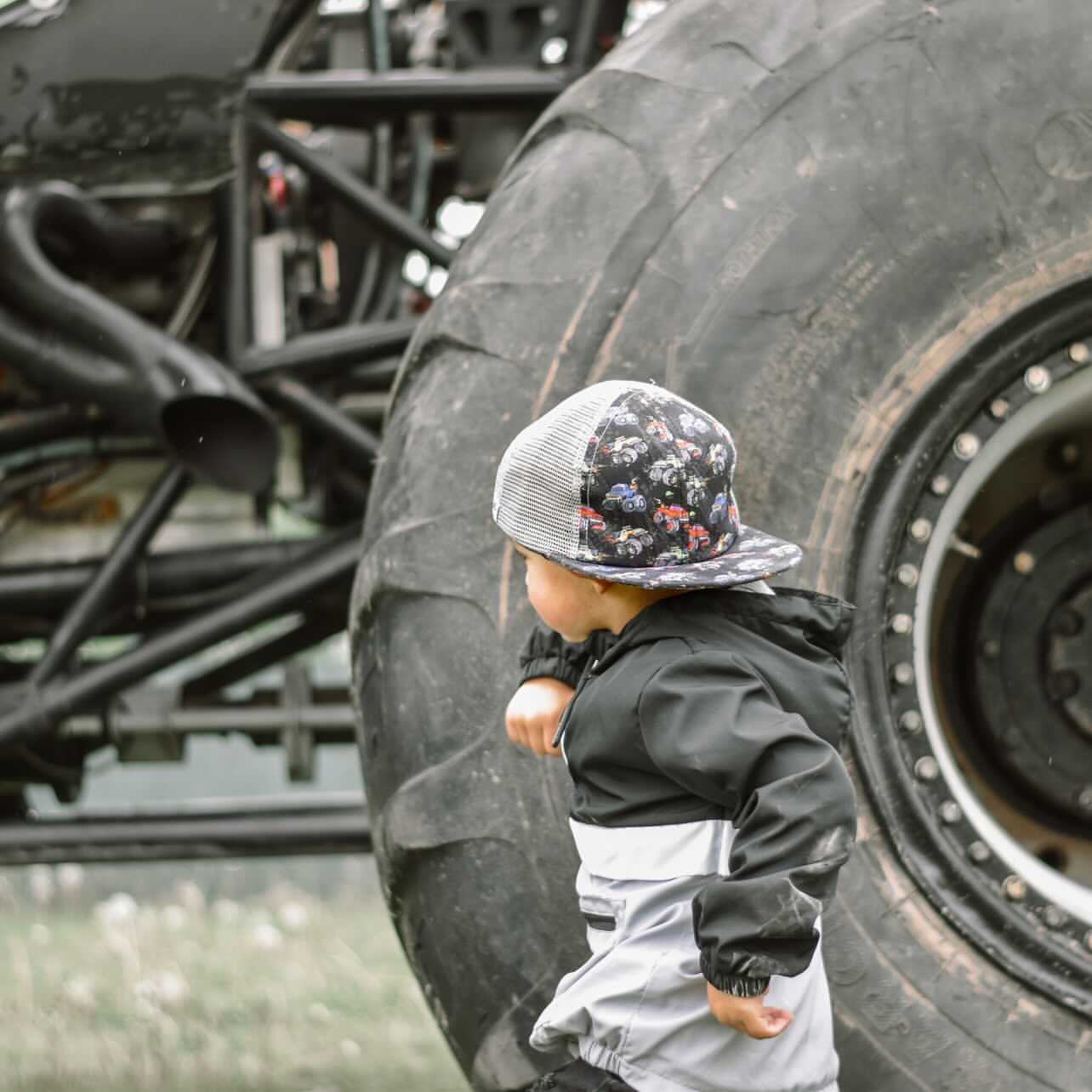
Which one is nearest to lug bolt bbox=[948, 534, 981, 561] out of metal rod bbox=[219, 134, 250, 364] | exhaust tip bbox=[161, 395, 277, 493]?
exhaust tip bbox=[161, 395, 277, 493]

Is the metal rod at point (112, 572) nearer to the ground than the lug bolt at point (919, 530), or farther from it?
nearer to the ground

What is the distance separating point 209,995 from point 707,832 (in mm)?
1885

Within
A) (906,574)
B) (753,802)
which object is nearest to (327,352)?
(906,574)

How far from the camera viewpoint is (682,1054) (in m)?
1.36

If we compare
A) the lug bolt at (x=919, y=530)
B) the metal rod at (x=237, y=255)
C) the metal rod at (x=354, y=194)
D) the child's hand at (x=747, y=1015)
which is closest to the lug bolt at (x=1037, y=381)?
the lug bolt at (x=919, y=530)

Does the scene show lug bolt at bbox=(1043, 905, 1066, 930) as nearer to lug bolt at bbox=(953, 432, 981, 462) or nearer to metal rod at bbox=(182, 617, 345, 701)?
lug bolt at bbox=(953, 432, 981, 462)

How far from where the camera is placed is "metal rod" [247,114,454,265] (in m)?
2.27

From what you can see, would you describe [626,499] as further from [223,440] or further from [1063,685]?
[223,440]

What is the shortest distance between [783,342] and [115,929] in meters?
2.31

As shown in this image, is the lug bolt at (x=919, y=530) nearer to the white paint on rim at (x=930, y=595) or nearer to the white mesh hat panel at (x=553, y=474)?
the white paint on rim at (x=930, y=595)

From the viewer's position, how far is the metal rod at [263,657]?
283cm

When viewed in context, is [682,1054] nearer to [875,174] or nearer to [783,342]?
[783,342]

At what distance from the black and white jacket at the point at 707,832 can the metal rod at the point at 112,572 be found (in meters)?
1.14

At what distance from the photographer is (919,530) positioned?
1.64 metres
